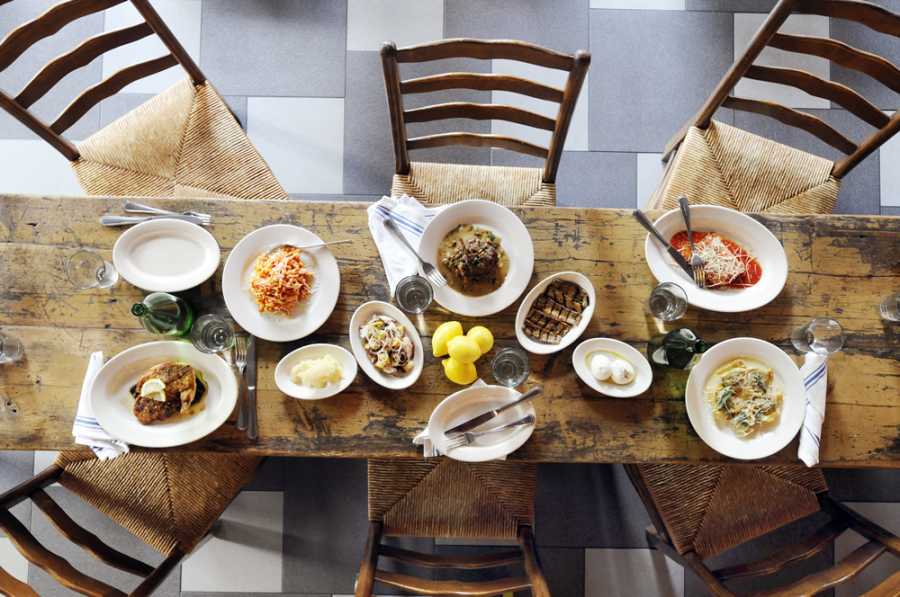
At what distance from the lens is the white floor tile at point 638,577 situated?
222 centimetres

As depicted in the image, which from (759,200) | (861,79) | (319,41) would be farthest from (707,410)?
(319,41)

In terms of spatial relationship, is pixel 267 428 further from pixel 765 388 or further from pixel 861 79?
pixel 861 79

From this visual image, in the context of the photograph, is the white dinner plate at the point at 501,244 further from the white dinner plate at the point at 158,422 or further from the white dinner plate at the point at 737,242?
the white dinner plate at the point at 158,422

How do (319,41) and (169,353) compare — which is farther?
(319,41)

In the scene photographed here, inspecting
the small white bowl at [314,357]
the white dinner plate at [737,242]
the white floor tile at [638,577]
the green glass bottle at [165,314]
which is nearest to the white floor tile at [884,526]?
the white floor tile at [638,577]

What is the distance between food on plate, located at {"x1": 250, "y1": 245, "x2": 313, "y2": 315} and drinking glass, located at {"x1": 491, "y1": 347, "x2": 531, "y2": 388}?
19.6 inches

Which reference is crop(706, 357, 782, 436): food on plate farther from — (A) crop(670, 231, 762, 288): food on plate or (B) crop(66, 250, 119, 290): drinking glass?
(B) crop(66, 250, 119, 290): drinking glass

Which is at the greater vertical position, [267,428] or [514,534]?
[267,428]

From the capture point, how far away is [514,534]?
1736mm

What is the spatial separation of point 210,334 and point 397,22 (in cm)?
162

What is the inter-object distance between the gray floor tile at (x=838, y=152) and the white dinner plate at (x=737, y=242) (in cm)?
113

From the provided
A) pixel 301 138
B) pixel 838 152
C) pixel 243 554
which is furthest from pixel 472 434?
pixel 838 152

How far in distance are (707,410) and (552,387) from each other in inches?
14.9

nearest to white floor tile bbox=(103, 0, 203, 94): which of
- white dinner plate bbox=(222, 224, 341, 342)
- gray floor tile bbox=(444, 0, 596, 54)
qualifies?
gray floor tile bbox=(444, 0, 596, 54)
